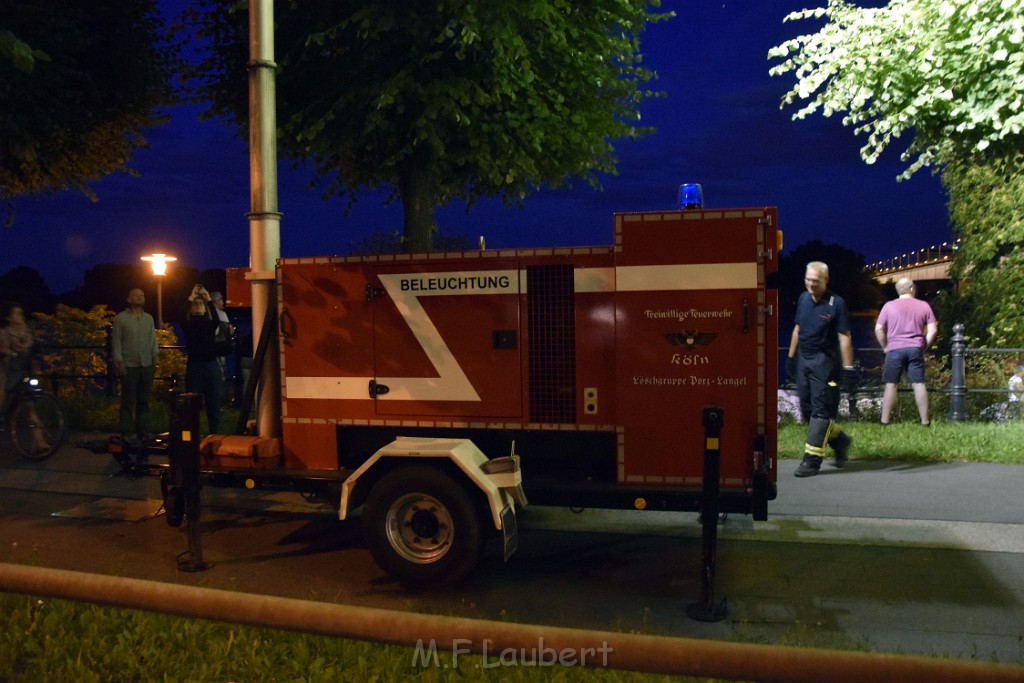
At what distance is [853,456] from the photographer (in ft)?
28.9

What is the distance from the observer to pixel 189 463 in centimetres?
564

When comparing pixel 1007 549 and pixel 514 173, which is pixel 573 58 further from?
pixel 1007 549

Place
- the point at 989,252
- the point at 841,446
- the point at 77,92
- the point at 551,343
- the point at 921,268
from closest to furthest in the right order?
the point at 551,343 → the point at 841,446 → the point at 77,92 → the point at 989,252 → the point at 921,268

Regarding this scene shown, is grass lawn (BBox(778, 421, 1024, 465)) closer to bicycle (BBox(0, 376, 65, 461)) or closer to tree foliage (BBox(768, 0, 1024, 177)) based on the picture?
tree foliage (BBox(768, 0, 1024, 177))

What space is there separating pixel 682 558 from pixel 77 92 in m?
12.1

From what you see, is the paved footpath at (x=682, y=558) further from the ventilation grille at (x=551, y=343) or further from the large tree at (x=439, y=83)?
the large tree at (x=439, y=83)

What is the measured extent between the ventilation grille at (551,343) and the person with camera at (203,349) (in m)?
5.01

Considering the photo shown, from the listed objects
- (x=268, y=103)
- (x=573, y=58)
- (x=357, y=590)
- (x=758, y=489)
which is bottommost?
(x=357, y=590)

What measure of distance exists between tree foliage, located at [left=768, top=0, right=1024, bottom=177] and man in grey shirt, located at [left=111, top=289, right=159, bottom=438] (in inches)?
314

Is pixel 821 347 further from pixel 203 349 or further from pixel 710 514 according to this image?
pixel 203 349

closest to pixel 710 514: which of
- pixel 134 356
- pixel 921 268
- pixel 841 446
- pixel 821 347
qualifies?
pixel 821 347

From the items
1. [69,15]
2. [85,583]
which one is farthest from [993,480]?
[69,15]

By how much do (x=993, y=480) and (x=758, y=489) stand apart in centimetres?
418

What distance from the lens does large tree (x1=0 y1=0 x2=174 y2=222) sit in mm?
12109
